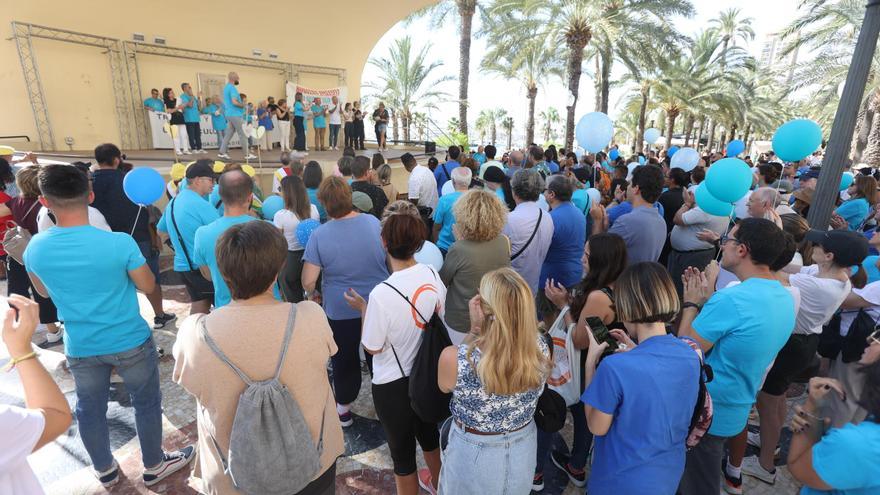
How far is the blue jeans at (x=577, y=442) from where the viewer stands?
2521mm

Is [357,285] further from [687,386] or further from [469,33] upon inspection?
[469,33]

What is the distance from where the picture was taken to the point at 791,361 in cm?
259

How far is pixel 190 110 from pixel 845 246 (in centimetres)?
1169

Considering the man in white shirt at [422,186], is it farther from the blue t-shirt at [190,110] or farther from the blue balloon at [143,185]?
the blue t-shirt at [190,110]

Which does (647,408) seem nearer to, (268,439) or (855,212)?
(268,439)

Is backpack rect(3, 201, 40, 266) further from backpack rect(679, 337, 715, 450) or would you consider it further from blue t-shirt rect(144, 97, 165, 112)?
blue t-shirt rect(144, 97, 165, 112)

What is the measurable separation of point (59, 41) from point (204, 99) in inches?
139

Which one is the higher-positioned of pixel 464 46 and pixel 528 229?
pixel 464 46

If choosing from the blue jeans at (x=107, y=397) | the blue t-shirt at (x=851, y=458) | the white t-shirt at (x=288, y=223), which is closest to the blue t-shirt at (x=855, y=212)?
the blue t-shirt at (x=851, y=458)

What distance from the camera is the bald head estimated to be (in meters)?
2.82

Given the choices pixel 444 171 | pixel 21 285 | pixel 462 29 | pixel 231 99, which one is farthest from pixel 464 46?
pixel 21 285

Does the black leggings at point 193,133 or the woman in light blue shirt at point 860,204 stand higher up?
the black leggings at point 193,133

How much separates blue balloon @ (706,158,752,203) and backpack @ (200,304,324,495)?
3.70 m

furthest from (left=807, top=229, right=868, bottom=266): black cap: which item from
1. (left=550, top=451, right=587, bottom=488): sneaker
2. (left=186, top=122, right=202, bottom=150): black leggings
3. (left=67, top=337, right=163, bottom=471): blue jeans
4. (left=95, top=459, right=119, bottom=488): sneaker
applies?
(left=186, top=122, right=202, bottom=150): black leggings
